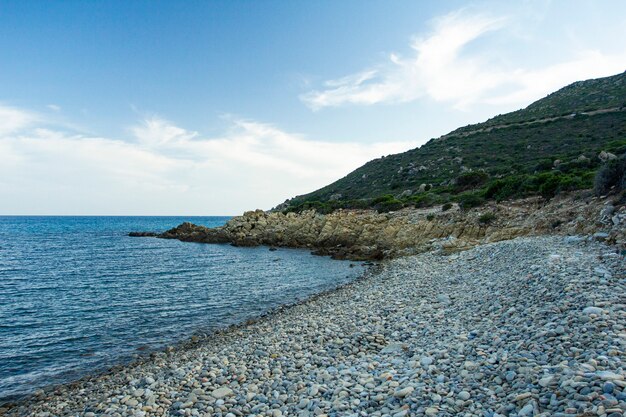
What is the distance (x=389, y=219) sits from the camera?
40.4 metres

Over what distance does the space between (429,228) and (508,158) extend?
34391 mm

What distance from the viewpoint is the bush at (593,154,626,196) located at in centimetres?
2050

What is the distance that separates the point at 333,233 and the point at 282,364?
3144 cm

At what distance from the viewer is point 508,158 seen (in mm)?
59156

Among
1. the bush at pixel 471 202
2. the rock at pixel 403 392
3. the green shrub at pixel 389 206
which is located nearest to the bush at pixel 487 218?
the bush at pixel 471 202

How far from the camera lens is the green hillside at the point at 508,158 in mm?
36875

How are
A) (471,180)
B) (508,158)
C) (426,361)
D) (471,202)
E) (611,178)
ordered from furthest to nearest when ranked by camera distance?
(508,158) → (471,180) → (471,202) → (611,178) → (426,361)

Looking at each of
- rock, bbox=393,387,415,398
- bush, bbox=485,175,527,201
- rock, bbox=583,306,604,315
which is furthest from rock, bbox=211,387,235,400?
bush, bbox=485,175,527,201

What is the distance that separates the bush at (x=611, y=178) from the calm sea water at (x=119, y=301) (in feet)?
49.9

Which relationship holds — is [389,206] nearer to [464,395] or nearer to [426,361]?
[426,361]

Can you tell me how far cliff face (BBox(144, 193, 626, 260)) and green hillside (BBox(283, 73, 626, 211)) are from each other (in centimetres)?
323

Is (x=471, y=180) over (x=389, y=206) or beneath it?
over

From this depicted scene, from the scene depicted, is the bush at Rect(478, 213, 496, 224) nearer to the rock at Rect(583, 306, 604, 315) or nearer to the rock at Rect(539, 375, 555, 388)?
the rock at Rect(583, 306, 604, 315)

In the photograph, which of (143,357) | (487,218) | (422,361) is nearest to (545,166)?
(487,218)
